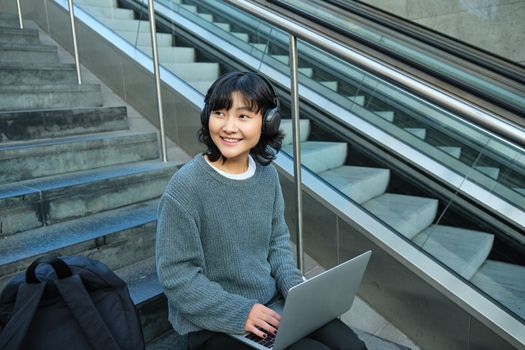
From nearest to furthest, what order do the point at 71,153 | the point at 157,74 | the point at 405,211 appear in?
the point at 405,211 < the point at 71,153 < the point at 157,74

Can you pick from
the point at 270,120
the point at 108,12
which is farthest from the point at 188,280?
the point at 108,12

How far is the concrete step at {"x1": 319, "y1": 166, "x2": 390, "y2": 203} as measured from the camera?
1944mm

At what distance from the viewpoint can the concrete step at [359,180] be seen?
1.94 m

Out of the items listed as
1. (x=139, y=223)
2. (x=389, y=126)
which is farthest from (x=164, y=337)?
(x=389, y=126)

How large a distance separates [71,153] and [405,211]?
164 centimetres

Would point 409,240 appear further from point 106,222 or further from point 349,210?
point 106,222

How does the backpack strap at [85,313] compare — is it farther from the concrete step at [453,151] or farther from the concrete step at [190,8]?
the concrete step at [190,8]

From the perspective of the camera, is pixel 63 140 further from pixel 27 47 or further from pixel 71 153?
pixel 27 47

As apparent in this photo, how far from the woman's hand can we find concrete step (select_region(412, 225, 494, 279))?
975 mm

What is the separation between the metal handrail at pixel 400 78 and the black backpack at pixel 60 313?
3.43 feet

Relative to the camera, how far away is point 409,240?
1813 mm

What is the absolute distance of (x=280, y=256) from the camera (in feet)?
4.22

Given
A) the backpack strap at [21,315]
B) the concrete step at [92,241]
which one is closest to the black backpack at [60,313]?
the backpack strap at [21,315]

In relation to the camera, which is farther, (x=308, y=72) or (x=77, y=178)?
(x=308, y=72)
